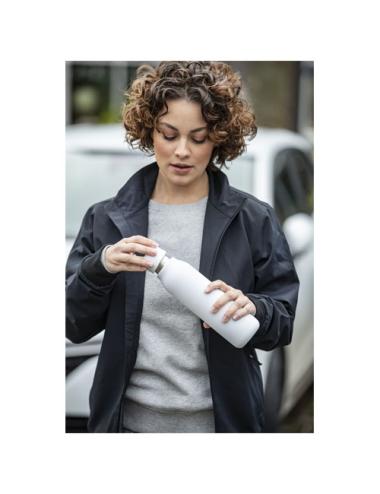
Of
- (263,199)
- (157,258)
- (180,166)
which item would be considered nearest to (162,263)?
(157,258)

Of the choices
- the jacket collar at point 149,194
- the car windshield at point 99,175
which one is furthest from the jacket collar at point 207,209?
the car windshield at point 99,175

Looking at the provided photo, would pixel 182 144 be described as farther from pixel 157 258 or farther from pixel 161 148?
pixel 157 258

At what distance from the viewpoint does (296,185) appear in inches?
147

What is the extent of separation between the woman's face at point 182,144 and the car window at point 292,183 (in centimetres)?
96

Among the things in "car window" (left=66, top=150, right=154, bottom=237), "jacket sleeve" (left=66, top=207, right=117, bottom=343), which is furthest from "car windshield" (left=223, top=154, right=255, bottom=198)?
"jacket sleeve" (left=66, top=207, right=117, bottom=343)

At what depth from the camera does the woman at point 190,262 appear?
7.72 ft

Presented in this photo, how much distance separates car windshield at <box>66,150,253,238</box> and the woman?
470 mm

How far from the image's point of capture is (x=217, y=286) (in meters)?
2.28

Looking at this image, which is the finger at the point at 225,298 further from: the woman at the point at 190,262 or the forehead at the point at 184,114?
the forehead at the point at 184,114

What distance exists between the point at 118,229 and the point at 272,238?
0.49m

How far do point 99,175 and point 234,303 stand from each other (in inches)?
52.8
